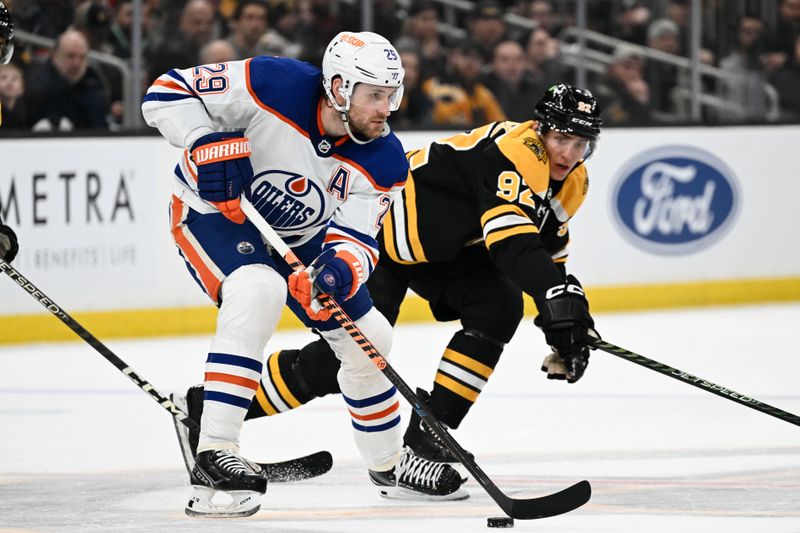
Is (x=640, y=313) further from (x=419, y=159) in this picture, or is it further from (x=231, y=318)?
(x=231, y=318)

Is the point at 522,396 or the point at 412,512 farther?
the point at 522,396

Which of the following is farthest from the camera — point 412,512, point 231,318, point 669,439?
point 669,439

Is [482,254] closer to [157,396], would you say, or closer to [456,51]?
[157,396]

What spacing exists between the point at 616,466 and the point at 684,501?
21.9 inches

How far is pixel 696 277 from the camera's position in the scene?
850cm

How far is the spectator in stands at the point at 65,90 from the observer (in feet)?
22.7

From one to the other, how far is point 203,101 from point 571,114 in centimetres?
94

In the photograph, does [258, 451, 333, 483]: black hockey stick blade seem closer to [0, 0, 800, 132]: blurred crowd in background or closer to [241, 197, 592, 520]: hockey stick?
[241, 197, 592, 520]: hockey stick

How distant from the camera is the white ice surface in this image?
3.58 meters

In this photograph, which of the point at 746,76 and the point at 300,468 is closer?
the point at 300,468

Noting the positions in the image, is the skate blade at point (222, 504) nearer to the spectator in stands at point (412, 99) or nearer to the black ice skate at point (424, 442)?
the black ice skate at point (424, 442)

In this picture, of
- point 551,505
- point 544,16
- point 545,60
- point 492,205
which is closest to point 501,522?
point 551,505

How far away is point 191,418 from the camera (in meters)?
4.04

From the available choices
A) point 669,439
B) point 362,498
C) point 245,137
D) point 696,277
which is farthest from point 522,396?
point 696,277
